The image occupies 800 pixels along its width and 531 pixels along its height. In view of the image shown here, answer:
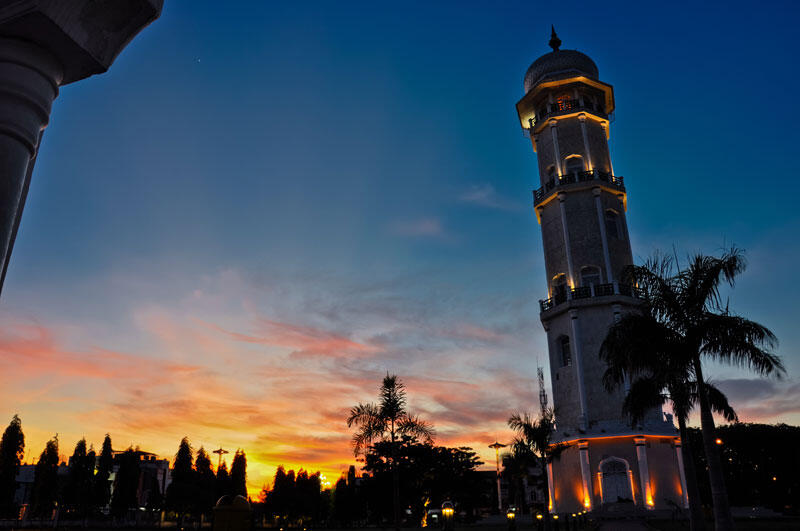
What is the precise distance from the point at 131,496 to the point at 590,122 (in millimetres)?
72037

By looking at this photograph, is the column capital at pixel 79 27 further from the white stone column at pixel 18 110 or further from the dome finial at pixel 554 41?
the dome finial at pixel 554 41

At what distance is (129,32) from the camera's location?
13.8 ft

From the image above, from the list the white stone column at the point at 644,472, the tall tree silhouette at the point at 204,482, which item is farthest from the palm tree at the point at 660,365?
the tall tree silhouette at the point at 204,482

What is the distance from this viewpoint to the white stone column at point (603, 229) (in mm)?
45719

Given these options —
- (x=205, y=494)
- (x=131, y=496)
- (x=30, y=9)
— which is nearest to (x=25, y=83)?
(x=30, y=9)

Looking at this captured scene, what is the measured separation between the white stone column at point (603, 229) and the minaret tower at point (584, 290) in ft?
0.26

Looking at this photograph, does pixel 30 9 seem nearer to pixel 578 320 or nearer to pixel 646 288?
pixel 646 288

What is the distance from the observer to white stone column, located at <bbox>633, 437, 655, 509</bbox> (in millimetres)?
39875

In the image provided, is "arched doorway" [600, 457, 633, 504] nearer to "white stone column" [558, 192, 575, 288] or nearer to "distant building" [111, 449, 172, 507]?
"white stone column" [558, 192, 575, 288]

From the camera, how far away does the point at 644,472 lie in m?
40.2

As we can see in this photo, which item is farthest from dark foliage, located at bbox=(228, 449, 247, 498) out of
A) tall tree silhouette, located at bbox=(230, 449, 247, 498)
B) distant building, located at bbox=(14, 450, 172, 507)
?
distant building, located at bbox=(14, 450, 172, 507)

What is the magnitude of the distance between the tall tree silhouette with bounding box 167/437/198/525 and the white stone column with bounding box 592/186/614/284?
5027 cm

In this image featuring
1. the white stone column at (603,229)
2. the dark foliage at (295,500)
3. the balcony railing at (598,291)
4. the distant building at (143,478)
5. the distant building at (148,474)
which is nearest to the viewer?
the balcony railing at (598,291)

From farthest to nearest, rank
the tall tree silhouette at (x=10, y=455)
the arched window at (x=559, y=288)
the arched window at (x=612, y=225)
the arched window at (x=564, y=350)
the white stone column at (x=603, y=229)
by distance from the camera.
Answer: the tall tree silhouette at (x=10, y=455), the arched window at (x=612, y=225), the arched window at (x=559, y=288), the arched window at (x=564, y=350), the white stone column at (x=603, y=229)
